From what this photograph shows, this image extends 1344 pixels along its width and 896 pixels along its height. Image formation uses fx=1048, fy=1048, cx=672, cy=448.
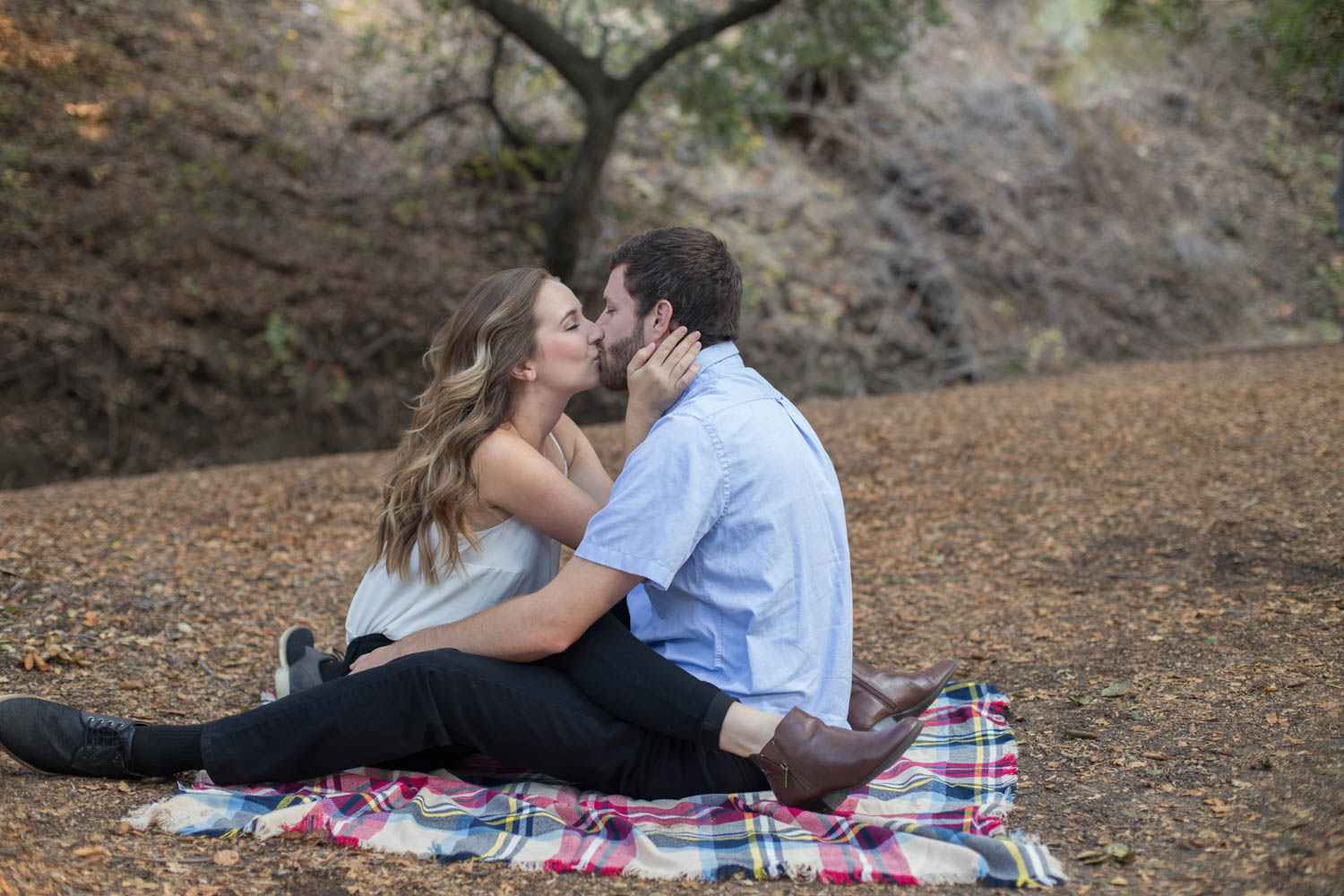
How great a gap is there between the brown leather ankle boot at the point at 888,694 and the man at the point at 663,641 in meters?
0.25

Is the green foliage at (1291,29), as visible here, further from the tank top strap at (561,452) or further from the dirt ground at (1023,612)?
the tank top strap at (561,452)

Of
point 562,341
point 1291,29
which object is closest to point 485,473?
point 562,341

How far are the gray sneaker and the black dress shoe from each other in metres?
0.48

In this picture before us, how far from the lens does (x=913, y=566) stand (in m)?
4.66

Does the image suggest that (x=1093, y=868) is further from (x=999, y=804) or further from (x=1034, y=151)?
(x=1034, y=151)

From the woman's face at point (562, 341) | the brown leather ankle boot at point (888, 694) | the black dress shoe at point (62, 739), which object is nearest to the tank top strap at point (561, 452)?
the woman's face at point (562, 341)

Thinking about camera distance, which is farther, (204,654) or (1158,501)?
(1158,501)

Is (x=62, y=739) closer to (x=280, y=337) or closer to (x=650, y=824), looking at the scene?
(x=650, y=824)

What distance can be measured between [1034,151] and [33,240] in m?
11.3

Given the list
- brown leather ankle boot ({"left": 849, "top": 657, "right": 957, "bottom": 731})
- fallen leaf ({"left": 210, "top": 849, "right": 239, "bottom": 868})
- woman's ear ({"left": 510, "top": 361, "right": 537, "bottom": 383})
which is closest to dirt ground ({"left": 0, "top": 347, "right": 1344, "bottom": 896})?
fallen leaf ({"left": 210, "top": 849, "right": 239, "bottom": 868})

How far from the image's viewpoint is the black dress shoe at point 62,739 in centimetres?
257

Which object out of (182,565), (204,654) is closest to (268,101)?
(182,565)

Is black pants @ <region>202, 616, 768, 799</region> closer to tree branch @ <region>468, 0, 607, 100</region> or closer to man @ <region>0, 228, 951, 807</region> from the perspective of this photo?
man @ <region>0, 228, 951, 807</region>

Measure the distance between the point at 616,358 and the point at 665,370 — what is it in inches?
7.8
